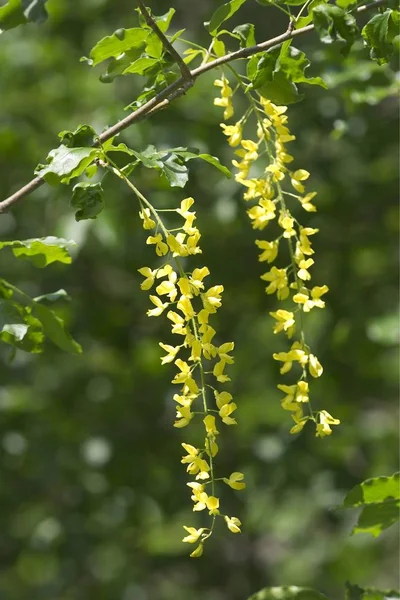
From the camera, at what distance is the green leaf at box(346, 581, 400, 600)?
1.54 meters

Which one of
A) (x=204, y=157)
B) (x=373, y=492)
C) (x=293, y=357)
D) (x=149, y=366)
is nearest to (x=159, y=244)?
(x=204, y=157)

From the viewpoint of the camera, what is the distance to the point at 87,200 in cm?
140

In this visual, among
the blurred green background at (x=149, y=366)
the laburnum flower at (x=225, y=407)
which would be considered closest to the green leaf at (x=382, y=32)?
the laburnum flower at (x=225, y=407)

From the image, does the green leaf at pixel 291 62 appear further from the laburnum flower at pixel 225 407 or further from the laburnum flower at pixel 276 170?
the laburnum flower at pixel 225 407

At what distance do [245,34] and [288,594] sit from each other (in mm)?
877

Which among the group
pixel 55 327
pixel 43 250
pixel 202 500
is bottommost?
pixel 202 500

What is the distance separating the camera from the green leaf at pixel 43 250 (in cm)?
148

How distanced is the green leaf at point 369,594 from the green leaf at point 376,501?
0.31 feet

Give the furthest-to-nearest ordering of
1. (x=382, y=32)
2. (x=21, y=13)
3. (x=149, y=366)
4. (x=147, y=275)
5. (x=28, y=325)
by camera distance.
A: (x=149, y=366) < (x=28, y=325) < (x=147, y=275) < (x=382, y=32) < (x=21, y=13)

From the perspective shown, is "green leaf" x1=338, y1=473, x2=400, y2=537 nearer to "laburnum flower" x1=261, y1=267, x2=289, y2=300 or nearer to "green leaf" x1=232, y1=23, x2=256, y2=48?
"laburnum flower" x1=261, y1=267, x2=289, y2=300

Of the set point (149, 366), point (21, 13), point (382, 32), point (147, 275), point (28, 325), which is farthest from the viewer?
point (149, 366)

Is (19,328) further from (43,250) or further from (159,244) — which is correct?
(159,244)

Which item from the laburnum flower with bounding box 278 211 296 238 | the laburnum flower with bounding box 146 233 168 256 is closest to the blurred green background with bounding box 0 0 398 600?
the laburnum flower with bounding box 278 211 296 238

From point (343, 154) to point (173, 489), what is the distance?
130cm
